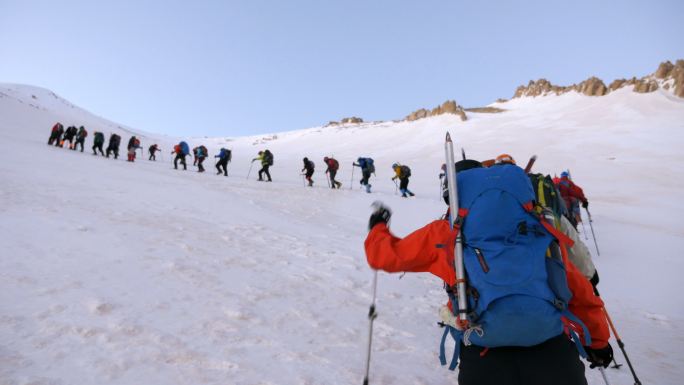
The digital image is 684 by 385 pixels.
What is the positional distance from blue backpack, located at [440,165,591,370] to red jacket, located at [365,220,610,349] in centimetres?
13

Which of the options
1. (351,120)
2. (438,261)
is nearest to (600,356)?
(438,261)

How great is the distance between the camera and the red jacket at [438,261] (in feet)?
6.34

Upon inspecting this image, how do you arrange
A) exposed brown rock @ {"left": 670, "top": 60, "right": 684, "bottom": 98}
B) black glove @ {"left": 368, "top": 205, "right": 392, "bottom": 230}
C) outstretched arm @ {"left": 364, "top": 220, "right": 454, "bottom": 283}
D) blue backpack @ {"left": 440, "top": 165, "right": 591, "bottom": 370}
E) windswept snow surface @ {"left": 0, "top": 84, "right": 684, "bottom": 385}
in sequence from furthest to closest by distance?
1. exposed brown rock @ {"left": 670, "top": 60, "right": 684, "bottom": 98}
2. windswept snow surface @ {"left": 0, "top": 84, "right": 684, "bottom": 385}
3. black glove @ {"left": 368, "top": 205, "right": 392, "bottom": 230}
4. outstretched arm @ {"left": 364, "top": 220, "right": 454, "bottom": 283}
5. blue backpack @ {"left": 440, "top": 165, "right": 591, "bottom": 370}

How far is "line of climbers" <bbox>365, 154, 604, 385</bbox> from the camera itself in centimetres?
172

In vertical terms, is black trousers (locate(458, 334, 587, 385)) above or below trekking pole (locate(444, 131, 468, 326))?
below

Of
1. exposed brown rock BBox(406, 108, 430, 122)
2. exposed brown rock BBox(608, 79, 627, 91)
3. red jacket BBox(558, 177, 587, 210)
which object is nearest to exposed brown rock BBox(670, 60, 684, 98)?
exposed brown rock BBox(608, 79, 627, 91)

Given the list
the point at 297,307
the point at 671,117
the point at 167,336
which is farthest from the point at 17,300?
the point at 671,117

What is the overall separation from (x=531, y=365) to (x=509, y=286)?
1.36 ft

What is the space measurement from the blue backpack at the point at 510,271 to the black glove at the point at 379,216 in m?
0.59

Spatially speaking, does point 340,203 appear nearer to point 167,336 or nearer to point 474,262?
point 167,336

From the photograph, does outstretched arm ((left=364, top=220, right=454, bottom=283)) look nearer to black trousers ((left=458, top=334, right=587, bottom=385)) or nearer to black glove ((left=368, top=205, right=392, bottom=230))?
black glove ((left=368, top=205, right=392, bottom=230))

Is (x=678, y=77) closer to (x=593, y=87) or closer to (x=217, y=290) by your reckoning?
(x=593, y=87)

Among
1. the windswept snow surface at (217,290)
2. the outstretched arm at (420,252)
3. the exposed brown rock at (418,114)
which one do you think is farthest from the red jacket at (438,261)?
the exposed brown rock at (418,114)

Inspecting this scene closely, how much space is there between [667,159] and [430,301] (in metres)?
27.4
